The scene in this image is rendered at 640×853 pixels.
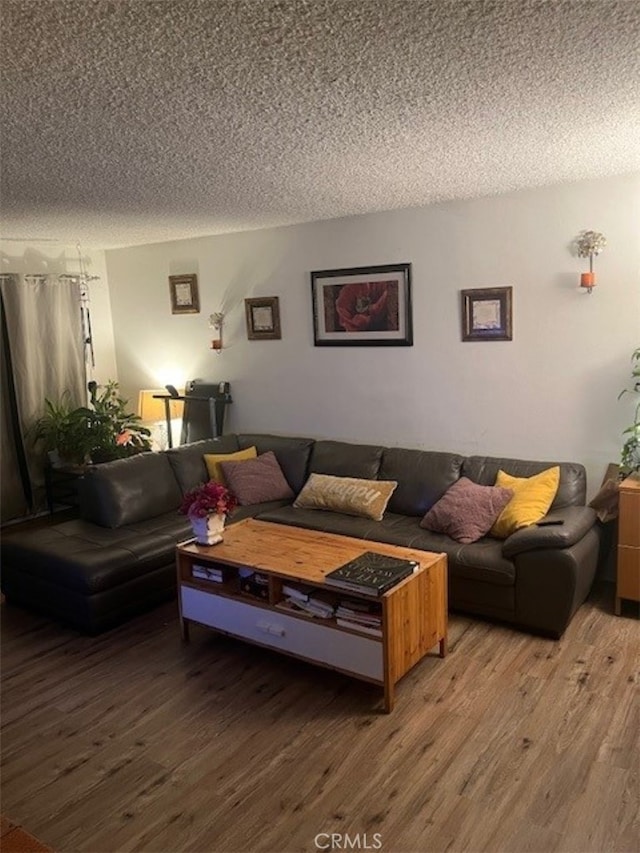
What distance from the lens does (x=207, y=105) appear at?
2242 millimetres

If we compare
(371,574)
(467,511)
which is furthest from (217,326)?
(371,574)

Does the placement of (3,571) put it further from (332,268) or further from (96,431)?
(332,268)

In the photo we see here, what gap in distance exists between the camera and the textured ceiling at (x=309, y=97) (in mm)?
1647

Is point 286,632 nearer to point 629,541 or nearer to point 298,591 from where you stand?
point 298,591

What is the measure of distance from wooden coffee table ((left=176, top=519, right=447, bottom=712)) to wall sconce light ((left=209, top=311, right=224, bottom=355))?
2335 mm

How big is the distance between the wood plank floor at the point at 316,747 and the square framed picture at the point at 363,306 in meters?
2.13

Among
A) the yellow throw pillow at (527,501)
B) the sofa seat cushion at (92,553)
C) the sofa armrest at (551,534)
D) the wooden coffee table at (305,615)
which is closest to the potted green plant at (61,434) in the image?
the sofa seat cushion at (92,553)

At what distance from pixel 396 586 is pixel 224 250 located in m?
3.56

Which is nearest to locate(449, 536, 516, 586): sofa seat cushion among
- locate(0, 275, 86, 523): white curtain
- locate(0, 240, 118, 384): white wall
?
locate(0, 275, 86, 523): white curtain

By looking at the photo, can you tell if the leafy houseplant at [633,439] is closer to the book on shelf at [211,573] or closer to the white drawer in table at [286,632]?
the white drawer in table at [286,632]

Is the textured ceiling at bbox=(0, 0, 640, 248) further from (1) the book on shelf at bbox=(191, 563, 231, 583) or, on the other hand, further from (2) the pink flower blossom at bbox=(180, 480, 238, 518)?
(1) the book on shelf at bbox=(191, 563, 231, 583)

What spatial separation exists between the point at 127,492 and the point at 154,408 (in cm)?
169

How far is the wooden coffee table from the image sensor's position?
2748mm

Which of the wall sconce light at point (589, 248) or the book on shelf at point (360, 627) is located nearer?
the book on shelf at point (360, 627)
